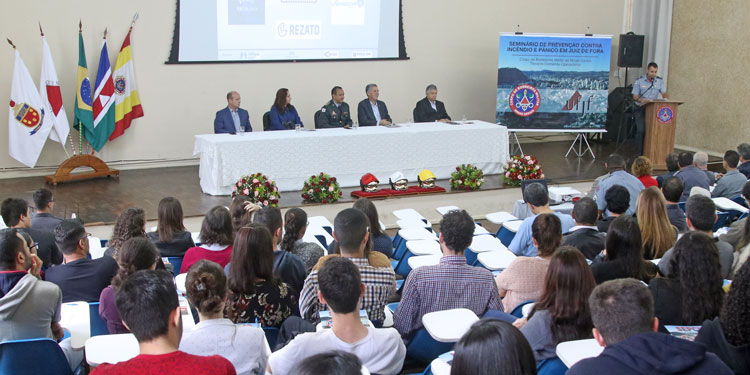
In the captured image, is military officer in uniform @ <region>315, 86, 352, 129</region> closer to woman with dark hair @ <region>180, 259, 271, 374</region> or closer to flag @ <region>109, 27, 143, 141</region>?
flag @ <region>109, 27, 143, 141</region>

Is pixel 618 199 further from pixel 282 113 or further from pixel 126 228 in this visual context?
pixel 282 113

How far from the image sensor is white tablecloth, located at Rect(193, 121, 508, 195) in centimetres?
752

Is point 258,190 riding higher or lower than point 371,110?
lower

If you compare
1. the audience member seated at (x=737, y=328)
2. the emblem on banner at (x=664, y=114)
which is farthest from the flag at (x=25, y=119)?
the audience member seated at (x=737, y=328)

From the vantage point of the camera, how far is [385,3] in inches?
389

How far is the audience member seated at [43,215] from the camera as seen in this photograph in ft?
14.9

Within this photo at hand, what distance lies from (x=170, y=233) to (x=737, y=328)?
3.02 meters

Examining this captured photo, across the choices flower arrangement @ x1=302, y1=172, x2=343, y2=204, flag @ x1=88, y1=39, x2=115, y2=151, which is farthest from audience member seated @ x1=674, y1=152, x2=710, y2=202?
flag @ x1=88, y1=39, x2=115, y2=151

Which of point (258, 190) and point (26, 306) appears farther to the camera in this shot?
point (258, 190)

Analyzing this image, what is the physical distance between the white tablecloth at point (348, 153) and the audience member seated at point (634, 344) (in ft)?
18.9

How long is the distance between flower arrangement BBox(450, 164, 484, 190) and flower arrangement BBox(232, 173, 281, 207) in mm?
2013

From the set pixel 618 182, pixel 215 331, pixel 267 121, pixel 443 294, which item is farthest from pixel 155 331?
pixel 267 121

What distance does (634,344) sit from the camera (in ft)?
6.35

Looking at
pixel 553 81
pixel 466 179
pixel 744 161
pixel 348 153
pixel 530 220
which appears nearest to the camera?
pixel 530 220
